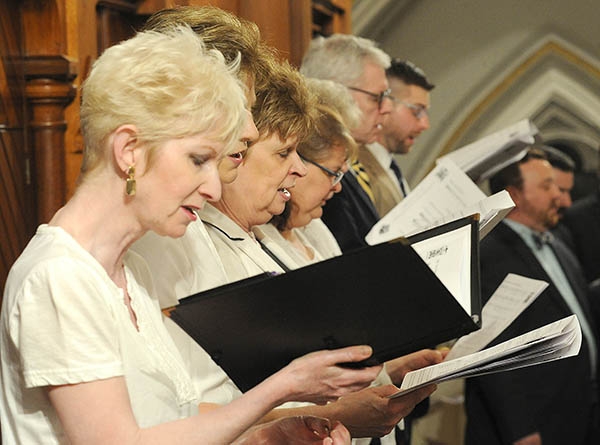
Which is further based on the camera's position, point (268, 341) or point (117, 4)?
point (117, 4)

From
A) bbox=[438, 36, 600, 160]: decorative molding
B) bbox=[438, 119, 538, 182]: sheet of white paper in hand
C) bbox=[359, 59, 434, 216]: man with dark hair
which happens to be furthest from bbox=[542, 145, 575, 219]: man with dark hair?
bbox=[438, 36, 600, 160]: decorative molding

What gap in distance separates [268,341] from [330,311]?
0.46 feet

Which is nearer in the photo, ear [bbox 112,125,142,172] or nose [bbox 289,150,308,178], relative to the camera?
ear [bbox 112,125,142,172]

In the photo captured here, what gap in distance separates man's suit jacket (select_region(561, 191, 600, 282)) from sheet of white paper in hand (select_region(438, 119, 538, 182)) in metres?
4.09

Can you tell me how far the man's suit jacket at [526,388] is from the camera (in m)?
4.80

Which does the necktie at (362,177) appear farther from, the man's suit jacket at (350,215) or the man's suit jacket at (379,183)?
the man's suit jacket at (379,183)

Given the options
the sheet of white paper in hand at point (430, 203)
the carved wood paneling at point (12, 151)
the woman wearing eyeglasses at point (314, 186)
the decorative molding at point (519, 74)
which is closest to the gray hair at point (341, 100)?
the woman wearing eyeglasses at point (314, 186)

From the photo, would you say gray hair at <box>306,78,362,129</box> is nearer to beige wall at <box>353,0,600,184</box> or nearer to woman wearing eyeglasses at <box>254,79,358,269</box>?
woman wearing eyeglasses at <box>254,79,358,269</box>

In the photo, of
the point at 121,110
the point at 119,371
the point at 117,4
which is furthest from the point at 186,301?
the point at 117,4

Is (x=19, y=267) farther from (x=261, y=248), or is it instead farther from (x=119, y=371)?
(x=261, y=248)

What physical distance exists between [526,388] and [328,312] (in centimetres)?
306

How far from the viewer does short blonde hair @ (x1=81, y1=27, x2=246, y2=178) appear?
1.89 m

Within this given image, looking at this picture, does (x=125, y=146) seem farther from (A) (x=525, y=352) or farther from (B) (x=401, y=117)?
(B) (x=401, y=117)

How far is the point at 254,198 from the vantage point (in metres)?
2.66
